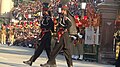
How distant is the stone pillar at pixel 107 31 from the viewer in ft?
66.1

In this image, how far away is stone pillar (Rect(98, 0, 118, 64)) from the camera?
20.1 m

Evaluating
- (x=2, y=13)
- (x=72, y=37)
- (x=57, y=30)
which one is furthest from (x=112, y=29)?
(x=2, y=13)

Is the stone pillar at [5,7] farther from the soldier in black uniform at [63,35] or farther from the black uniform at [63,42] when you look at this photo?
the soldier in black uniform at [63,35]

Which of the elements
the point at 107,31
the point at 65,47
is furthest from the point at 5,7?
the point at 65,47

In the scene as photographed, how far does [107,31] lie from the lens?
2039cm

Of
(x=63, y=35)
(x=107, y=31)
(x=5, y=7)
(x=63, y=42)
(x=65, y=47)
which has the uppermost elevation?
(x=63, y=35)

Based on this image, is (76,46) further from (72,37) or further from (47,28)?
(47,28)

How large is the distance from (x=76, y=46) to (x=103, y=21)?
7.25 ft

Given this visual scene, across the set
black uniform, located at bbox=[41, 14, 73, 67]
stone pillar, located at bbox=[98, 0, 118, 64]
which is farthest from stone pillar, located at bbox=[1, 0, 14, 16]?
black uniform, located at bbox=[41, 14, 73, 67]

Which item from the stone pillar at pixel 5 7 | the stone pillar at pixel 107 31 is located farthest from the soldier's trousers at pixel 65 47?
the stone pillar at pixel 5 7

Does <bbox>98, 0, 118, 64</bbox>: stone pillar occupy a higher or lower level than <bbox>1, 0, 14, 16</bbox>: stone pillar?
higher

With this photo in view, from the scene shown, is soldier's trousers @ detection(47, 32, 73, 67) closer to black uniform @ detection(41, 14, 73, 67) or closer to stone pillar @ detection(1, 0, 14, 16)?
black uniform @ detection(41, 14, 73, 67)

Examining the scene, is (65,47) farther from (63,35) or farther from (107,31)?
(107,31)

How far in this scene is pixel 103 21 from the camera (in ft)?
67.3
